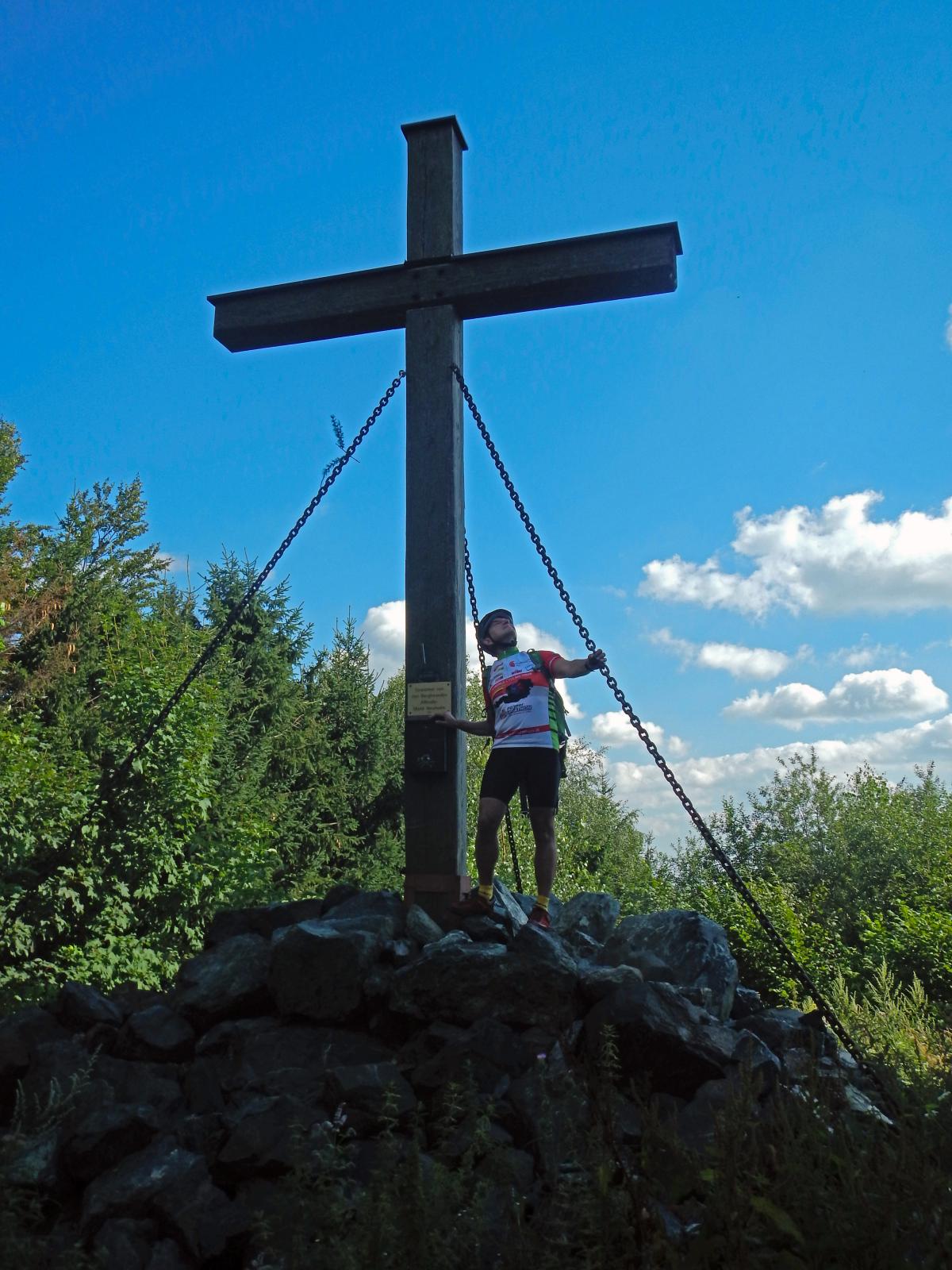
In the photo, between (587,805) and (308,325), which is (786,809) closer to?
(587,805)

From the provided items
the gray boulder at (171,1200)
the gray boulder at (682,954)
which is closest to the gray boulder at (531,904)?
the gray boulder at (682,954)

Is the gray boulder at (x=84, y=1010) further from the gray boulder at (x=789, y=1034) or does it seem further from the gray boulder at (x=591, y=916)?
the gray boulder at (x=789, y=1034)

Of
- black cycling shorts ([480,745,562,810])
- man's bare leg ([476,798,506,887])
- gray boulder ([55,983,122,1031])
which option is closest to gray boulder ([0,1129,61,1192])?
gray boulder ([55,983,122,1031])

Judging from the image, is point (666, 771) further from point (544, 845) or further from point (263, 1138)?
point (263, 1138)

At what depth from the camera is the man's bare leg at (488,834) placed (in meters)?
5.85

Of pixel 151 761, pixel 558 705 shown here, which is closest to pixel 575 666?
pixel 558 705

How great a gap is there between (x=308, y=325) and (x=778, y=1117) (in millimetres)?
5572

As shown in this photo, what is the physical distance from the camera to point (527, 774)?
5.86 metres

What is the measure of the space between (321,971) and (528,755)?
5.45 ft

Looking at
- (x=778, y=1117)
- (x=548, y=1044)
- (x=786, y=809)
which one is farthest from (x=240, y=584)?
(x=778, y=1117)

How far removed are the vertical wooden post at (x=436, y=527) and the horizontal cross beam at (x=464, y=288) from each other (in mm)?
→ 133

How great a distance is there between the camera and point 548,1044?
179 inches

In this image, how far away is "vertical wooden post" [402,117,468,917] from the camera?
598cm

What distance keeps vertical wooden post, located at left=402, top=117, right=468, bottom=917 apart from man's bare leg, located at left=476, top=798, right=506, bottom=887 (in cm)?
12
